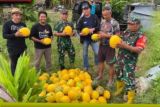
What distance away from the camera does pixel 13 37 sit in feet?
19.6

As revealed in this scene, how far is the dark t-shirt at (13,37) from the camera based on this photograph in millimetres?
5926

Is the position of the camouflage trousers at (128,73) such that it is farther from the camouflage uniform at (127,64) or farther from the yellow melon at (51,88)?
the yellow melon at (51,88)

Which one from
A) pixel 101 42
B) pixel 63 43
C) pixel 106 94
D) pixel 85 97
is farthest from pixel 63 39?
pixel 85 97

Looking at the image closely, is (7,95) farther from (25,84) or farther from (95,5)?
(95,5)

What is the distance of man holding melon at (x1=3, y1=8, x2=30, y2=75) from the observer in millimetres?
5878

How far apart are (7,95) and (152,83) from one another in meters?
2.31

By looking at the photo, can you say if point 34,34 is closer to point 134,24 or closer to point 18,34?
point 18,34

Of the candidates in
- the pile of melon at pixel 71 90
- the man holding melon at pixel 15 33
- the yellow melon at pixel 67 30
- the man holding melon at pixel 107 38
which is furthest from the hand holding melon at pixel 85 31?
the man holding melon at pixel 15 33

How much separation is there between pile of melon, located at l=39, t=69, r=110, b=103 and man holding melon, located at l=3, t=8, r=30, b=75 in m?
0.65

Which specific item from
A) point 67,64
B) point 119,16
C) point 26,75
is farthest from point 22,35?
point 119,16

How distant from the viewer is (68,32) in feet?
20.8

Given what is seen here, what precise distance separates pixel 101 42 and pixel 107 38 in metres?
0.17

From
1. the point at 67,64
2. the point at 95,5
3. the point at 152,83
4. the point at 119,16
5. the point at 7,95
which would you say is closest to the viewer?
the point at 7,95

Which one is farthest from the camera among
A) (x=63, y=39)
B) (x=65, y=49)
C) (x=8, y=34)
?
(x=65, y=49)
